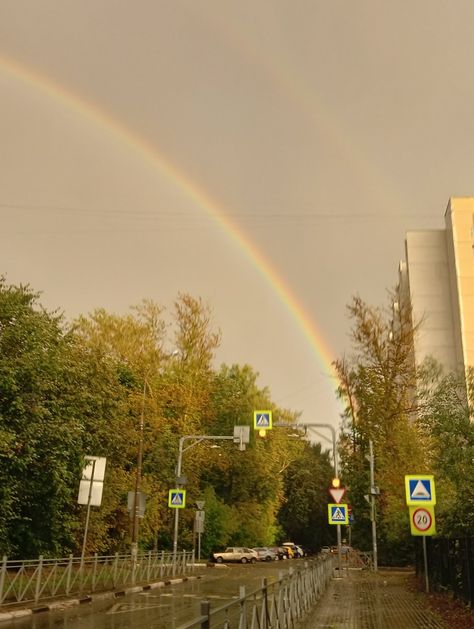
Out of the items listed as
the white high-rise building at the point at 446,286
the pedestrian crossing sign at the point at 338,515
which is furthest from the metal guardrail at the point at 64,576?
the white high-rise building at the point at 446,286

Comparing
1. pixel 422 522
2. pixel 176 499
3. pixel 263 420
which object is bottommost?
pixel 422 522

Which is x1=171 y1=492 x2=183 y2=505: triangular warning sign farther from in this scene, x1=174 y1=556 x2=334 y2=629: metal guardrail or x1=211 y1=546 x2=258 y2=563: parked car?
x1=211 y1=546 x2=258 y2=563: parked car

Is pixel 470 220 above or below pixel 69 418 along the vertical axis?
above

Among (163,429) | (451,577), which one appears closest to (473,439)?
(451,577)

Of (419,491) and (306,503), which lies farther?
(306,503)

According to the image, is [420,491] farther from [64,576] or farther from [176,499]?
[176,499]

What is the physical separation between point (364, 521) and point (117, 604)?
28683 mm

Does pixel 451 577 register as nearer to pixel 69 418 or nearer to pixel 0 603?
pixel 0 603

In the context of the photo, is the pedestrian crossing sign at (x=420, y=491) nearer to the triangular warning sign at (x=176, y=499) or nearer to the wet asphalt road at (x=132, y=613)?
the wet asphalt road at (x=132, y=613)

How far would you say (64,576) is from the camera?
62.1 feet

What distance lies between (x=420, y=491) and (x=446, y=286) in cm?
4602

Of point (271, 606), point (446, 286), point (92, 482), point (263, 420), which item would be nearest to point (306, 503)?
point (446, 286)

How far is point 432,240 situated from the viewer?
61531 mm

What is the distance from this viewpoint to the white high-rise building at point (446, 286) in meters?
55.0
